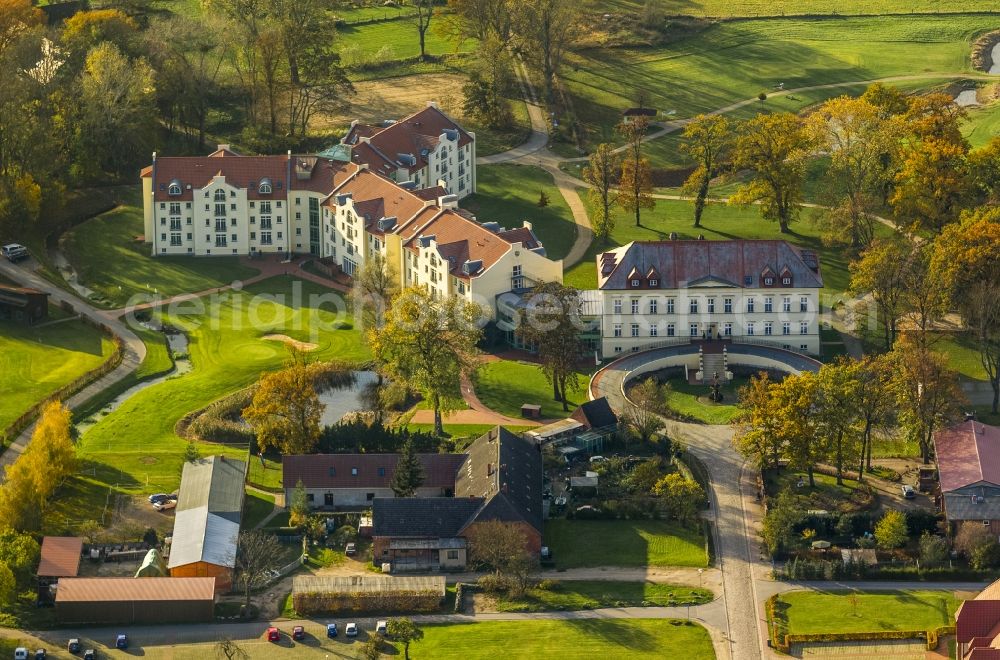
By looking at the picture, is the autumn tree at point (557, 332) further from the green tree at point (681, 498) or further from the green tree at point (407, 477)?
the green tree at point (681, 498)

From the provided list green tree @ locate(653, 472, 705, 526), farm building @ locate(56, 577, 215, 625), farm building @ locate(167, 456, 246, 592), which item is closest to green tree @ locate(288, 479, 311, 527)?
farm building @ locate(167, 456, 246, 592)

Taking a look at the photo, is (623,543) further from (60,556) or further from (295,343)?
(295,343)

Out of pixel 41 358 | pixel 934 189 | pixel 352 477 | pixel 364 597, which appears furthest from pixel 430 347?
pixel 934 189

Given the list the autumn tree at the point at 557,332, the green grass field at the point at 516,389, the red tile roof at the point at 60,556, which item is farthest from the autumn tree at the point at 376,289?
the red tile roof at the point at 60,556

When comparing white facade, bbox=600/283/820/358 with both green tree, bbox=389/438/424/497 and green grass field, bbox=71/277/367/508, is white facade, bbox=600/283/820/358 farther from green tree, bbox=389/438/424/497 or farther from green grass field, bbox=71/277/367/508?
green tree, bbox=389/438/424/497

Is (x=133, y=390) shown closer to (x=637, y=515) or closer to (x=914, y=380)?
(x=637, y=515)

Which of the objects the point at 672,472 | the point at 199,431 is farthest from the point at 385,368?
the point at 672,472
